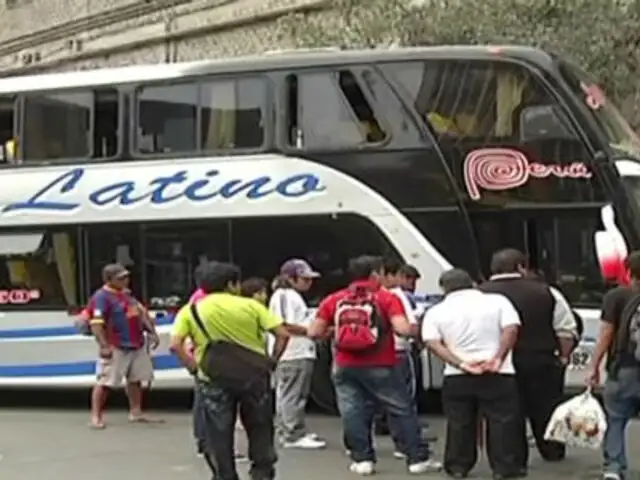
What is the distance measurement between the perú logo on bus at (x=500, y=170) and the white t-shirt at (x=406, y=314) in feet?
8.51

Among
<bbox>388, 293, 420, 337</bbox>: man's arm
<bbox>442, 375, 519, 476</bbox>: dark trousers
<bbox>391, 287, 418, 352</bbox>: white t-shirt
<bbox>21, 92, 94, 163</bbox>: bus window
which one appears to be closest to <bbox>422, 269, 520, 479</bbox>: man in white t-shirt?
<bbox>442, 375, 519, 476</bbox>: dark trousers

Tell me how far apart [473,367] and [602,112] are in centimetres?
464

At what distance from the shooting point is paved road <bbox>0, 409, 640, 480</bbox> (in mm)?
10633

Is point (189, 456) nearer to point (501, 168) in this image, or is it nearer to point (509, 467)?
point (509, 467)

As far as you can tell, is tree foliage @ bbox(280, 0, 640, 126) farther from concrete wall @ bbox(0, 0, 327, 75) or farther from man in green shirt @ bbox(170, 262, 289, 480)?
man in green shirt @ bbox(170, 262, 289, 480)

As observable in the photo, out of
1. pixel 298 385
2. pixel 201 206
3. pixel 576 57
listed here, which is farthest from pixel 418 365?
pixel 576 57

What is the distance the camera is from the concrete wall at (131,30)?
28.7 meters

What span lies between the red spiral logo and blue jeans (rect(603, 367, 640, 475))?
395cm

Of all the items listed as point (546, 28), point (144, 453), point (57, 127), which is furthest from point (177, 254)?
point (546, 28)

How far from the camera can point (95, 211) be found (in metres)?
14.7

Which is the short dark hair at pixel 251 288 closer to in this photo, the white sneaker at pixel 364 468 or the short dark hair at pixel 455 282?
the short dark hair at pixel 455 282

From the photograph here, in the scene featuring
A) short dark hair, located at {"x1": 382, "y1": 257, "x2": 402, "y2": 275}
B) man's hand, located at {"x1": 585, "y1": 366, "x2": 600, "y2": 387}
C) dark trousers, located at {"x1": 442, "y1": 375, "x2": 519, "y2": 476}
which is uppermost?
short dark hair, located at {"x1": 382, "y1": 257, "x2": 402, "y2": 275}

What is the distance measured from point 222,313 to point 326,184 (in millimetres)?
4967

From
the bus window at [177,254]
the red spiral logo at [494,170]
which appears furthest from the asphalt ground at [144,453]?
the red spiral logo at [494,170]
